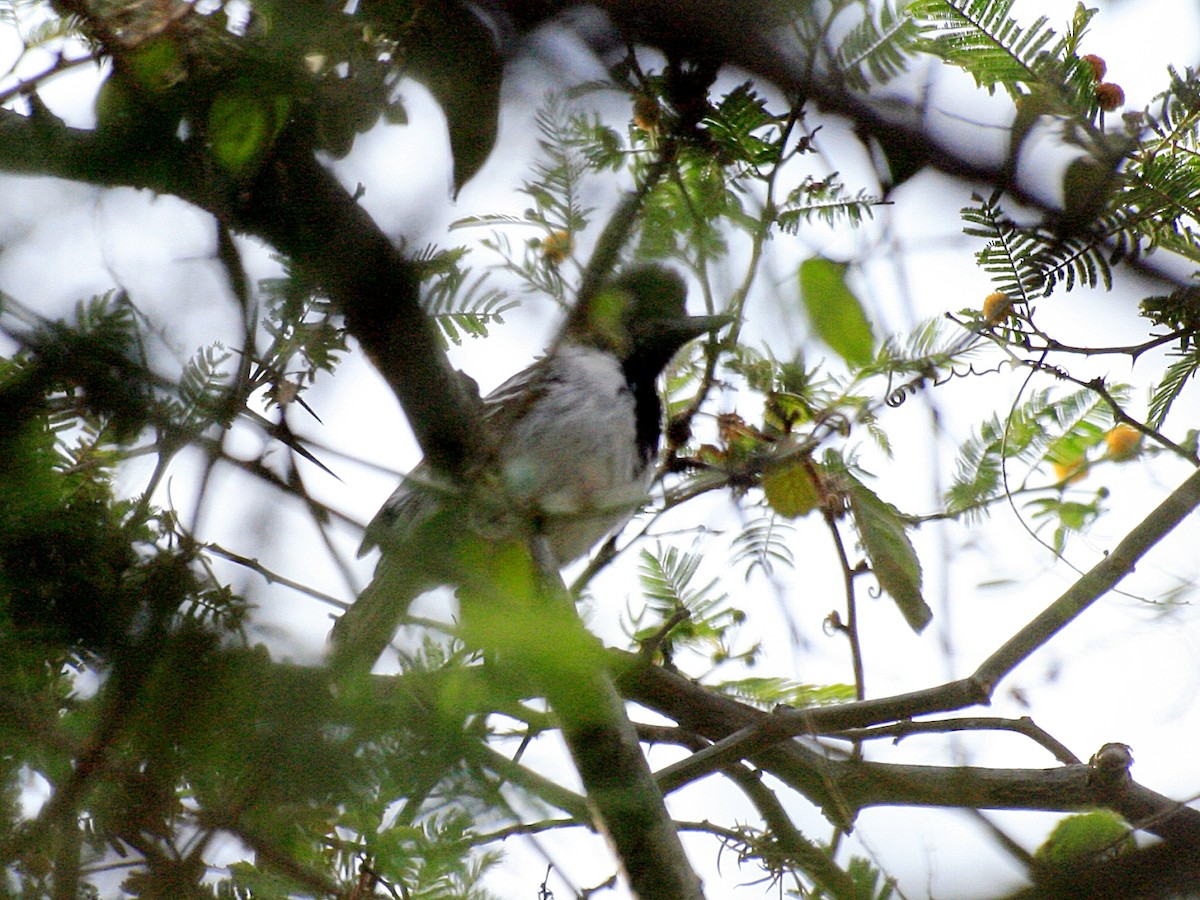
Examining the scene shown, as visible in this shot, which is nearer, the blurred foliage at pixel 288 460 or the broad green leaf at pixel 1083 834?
the blurred foliage at pixel 288 460

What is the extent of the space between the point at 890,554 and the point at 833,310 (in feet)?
3.71

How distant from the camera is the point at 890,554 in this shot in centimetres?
262

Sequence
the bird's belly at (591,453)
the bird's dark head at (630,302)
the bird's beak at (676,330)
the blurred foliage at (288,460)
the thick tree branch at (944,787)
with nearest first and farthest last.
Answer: the blurred foliage at (288,460), the bird's dark head at (630,302), the thick tree branch at (944,787), the bird's beak at (676,330), the bird's belly at (591,453)

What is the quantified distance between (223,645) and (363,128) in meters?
0.65

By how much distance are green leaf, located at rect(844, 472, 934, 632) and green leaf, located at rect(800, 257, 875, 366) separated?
1072mm

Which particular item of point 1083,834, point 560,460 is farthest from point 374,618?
point 560,460

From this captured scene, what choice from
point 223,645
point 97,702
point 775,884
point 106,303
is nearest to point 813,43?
point 106,303

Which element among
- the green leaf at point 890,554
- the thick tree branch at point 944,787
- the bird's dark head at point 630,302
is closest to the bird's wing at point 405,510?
the bird's dark head at point 630,302

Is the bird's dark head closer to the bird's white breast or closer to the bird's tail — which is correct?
the bird's tail

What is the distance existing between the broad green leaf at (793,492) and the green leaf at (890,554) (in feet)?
0.30

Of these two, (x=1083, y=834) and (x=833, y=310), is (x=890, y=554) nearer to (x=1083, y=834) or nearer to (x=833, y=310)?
(x=1083, y=834)

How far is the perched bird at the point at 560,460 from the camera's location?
135 centimetres

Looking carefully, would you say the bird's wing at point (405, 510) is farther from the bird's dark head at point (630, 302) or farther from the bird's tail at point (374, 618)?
the bird's dark head at point (630, 302)

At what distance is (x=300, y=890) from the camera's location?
4.30 ft
